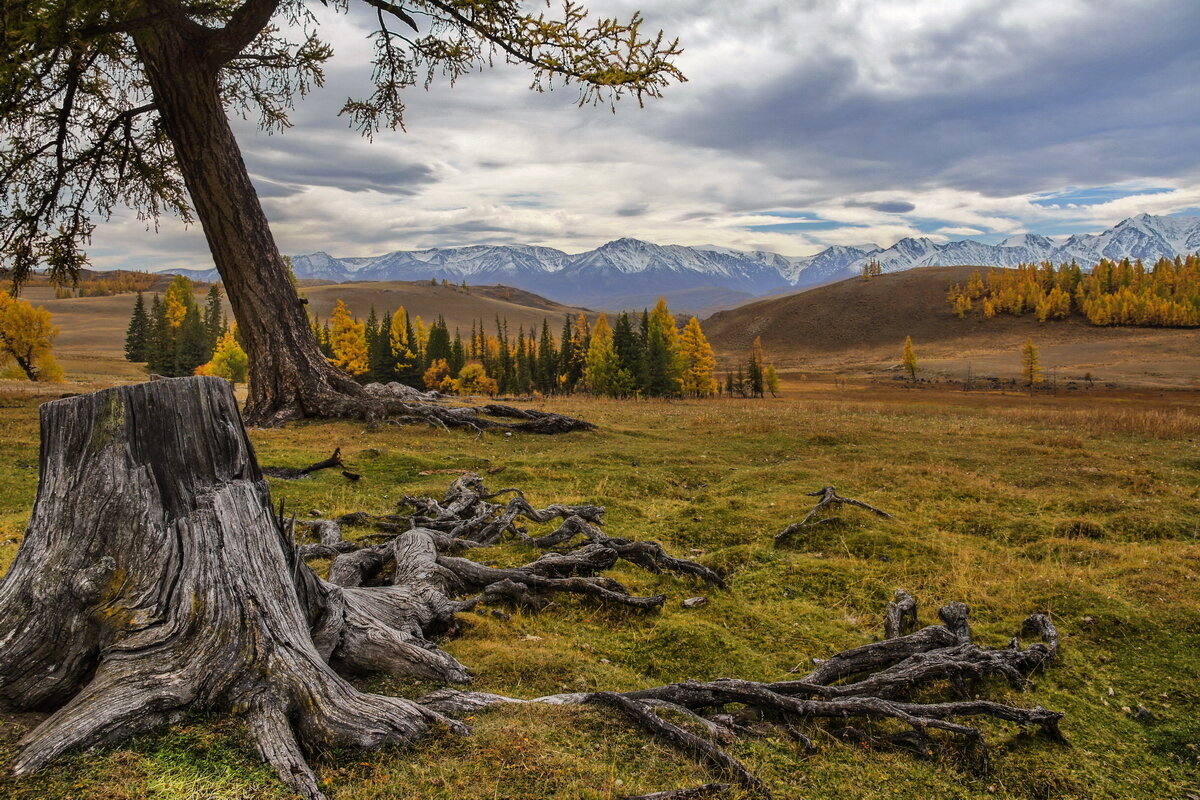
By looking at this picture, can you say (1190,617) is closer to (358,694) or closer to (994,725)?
(994,725)

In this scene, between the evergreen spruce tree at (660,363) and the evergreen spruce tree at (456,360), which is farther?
the evergreen spruce tree at (456,360)

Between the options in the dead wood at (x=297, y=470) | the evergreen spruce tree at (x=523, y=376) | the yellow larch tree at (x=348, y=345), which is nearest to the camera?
the dead wood at (x=297, y=470)

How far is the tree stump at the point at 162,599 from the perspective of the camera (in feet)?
12.1

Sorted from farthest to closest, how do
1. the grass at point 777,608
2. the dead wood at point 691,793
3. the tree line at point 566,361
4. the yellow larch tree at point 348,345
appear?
the yellow larch tree at point 348,345 < the tree line at point 566,361 < the grass at point 777,608 < the dead wood at point 691,793

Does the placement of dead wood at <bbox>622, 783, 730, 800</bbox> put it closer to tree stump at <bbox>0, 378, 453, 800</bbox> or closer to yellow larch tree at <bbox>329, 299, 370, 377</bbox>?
tree stump at <bbox>0, 378, 453, 800</bbox>

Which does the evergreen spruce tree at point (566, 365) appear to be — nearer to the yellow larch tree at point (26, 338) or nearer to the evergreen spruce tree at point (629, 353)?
the evergreen spruce tree at point (629, 353)

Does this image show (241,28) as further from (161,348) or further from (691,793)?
(161,348)

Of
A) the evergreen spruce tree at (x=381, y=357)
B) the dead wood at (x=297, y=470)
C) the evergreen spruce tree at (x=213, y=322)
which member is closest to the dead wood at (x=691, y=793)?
the dead wood at (x=297, y=470)

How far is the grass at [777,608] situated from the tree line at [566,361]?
156ft

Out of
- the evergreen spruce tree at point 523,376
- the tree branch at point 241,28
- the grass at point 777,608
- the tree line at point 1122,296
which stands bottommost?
the evergreen spruce tree at point 523,376

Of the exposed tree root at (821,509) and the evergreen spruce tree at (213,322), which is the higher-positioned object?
the evergreen spruce tree at (213,322)

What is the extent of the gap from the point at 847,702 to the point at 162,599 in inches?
188

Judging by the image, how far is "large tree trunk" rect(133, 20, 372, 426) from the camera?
48.2 feet

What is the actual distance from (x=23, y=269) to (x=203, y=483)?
17.6 metres
